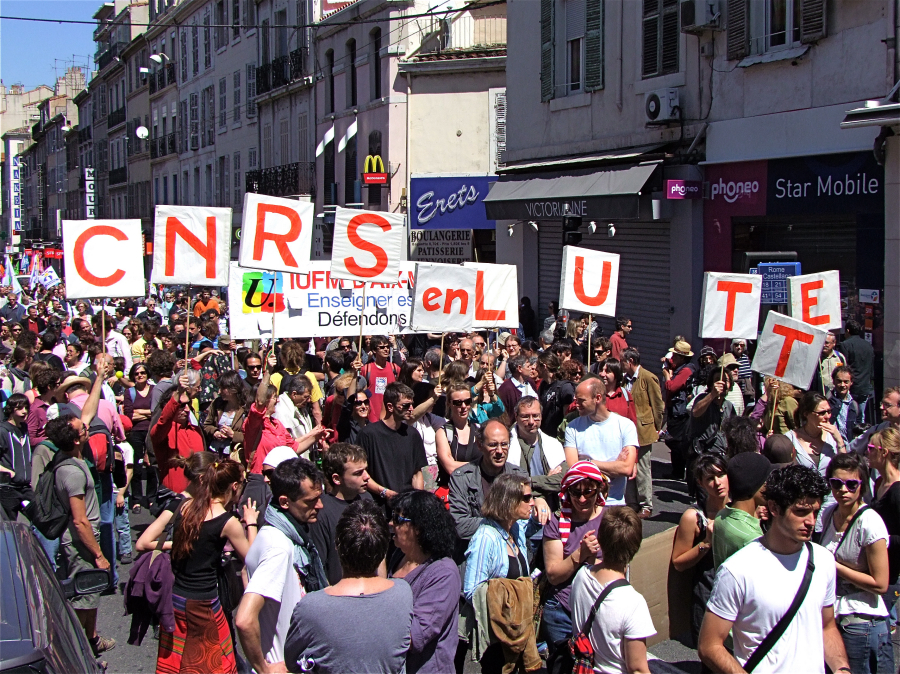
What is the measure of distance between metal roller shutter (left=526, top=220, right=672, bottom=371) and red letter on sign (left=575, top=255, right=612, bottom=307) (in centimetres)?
612

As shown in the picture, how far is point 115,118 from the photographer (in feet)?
196

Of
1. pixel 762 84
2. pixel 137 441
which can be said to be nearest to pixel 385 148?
pixel 762 84

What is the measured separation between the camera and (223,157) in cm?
4147

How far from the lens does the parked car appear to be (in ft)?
9.06

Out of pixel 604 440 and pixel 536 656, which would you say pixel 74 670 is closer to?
pixel 536 656

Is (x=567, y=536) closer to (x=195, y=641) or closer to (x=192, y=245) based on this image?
(x=195, y=641)

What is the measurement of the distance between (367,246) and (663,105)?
7.66 metres

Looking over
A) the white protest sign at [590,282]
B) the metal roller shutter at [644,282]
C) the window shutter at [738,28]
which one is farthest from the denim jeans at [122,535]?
the window shutter at [738,28]

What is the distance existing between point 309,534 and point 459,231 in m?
21.6

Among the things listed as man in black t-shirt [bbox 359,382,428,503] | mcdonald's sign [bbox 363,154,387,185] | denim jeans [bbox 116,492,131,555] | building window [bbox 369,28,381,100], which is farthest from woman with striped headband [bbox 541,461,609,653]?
building window [bbox 369,28,381,100]

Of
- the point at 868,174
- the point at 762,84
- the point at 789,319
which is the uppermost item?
the point at 762,84

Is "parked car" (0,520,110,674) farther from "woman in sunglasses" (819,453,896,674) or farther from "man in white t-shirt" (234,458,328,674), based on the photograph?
"woman in sunglasses" (819,453,896,674)

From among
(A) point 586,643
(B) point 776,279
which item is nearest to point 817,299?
(B) point 776,279

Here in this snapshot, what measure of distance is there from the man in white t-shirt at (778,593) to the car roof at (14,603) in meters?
2.28
